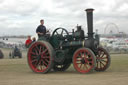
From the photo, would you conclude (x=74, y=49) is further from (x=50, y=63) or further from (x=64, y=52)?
(x=50, y=63)

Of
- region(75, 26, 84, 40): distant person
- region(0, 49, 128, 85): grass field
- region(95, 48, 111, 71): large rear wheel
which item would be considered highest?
region(75, 26, 84, 40): distant person

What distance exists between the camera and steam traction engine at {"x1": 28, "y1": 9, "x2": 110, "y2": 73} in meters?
7.75

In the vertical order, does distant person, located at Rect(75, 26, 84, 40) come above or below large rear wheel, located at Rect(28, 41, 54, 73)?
above

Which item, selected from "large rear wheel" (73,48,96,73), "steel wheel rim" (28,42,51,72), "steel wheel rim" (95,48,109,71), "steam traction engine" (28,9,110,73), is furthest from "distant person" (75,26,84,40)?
"steel wheel rim" (28,42,51,72)

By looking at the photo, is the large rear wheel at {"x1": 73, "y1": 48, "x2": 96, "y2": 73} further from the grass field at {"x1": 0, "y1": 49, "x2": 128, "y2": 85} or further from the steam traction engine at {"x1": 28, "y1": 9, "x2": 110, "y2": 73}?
the grass field at {"x1": 0, "y1": 49, "x2": 128, "y2": 85}

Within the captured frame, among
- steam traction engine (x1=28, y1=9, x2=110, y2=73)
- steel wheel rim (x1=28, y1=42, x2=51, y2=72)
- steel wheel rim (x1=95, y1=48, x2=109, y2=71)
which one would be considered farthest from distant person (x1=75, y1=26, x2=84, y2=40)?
steel wheel rim (x1=28, y1=42, x2=51, y2=72)

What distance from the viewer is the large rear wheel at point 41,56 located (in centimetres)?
812

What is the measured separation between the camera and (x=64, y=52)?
823 cm

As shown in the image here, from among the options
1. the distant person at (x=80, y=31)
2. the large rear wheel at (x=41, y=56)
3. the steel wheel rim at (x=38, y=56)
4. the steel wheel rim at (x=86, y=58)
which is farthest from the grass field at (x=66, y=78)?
the distant person at (x=80, y=31)

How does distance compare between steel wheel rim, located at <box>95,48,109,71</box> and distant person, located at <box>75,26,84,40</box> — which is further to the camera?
steel wheel rim, located at <box>95,48,109,71</box>

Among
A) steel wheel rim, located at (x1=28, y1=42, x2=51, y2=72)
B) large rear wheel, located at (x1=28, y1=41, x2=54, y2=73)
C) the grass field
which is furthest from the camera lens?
steel wheel rim, located at (x1=28, y1=42, x2=51, y2=72)

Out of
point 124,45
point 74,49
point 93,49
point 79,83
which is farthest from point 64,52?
point 124,45

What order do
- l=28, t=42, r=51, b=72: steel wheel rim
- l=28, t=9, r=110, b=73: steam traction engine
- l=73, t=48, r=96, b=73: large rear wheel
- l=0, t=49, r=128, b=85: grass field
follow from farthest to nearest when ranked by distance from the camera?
l=28, t=42, r=51, b=72: steel wheel rim < l=28, t=9, r=110, b=73: steam traction engine < l=73, t=48, r=96, b=73: large rear wheel < l=0, t=49, r=128, b=85: grass field

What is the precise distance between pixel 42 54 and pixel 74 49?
1.28 meters
